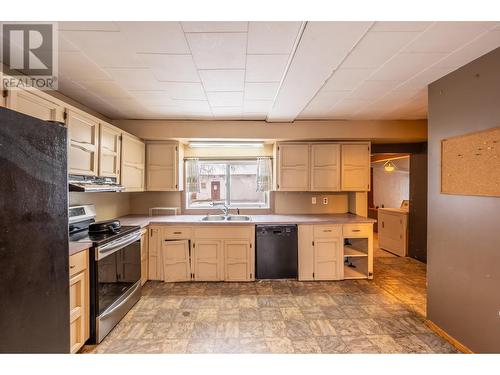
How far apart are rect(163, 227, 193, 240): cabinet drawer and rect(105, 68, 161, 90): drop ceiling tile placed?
1789mm

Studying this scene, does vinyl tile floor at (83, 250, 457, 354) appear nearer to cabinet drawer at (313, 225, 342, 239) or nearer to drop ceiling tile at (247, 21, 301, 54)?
cabinet drawer at (313, 225, 342, 239)

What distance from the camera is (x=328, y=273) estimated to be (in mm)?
3512

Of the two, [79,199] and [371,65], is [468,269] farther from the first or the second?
[79,199]

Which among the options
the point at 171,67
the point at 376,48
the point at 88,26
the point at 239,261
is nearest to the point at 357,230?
the point at 239,261

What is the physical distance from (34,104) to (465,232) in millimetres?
3298

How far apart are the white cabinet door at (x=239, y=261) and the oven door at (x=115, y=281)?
1.12 m

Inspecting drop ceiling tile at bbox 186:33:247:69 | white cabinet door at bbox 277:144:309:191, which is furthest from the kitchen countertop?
white cabinet door at bbox 277:144:309:191

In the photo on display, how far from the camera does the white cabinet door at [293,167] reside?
3877mm

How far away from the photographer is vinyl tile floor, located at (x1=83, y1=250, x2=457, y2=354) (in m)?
2.09

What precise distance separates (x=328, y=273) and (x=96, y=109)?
3.70m

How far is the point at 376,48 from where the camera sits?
5.75 feet

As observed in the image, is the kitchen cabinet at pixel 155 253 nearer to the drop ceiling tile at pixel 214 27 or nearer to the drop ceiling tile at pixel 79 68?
the drop ceiling tile at pixel 79 68

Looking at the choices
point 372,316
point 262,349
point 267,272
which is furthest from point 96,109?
point 372,316

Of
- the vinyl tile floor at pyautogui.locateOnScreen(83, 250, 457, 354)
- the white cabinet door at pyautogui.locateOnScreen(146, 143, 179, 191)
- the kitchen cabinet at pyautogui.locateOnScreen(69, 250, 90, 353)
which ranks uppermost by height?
the white cabinet door at pyautogui.locateOnScreen(146, 143, 179, 191)
